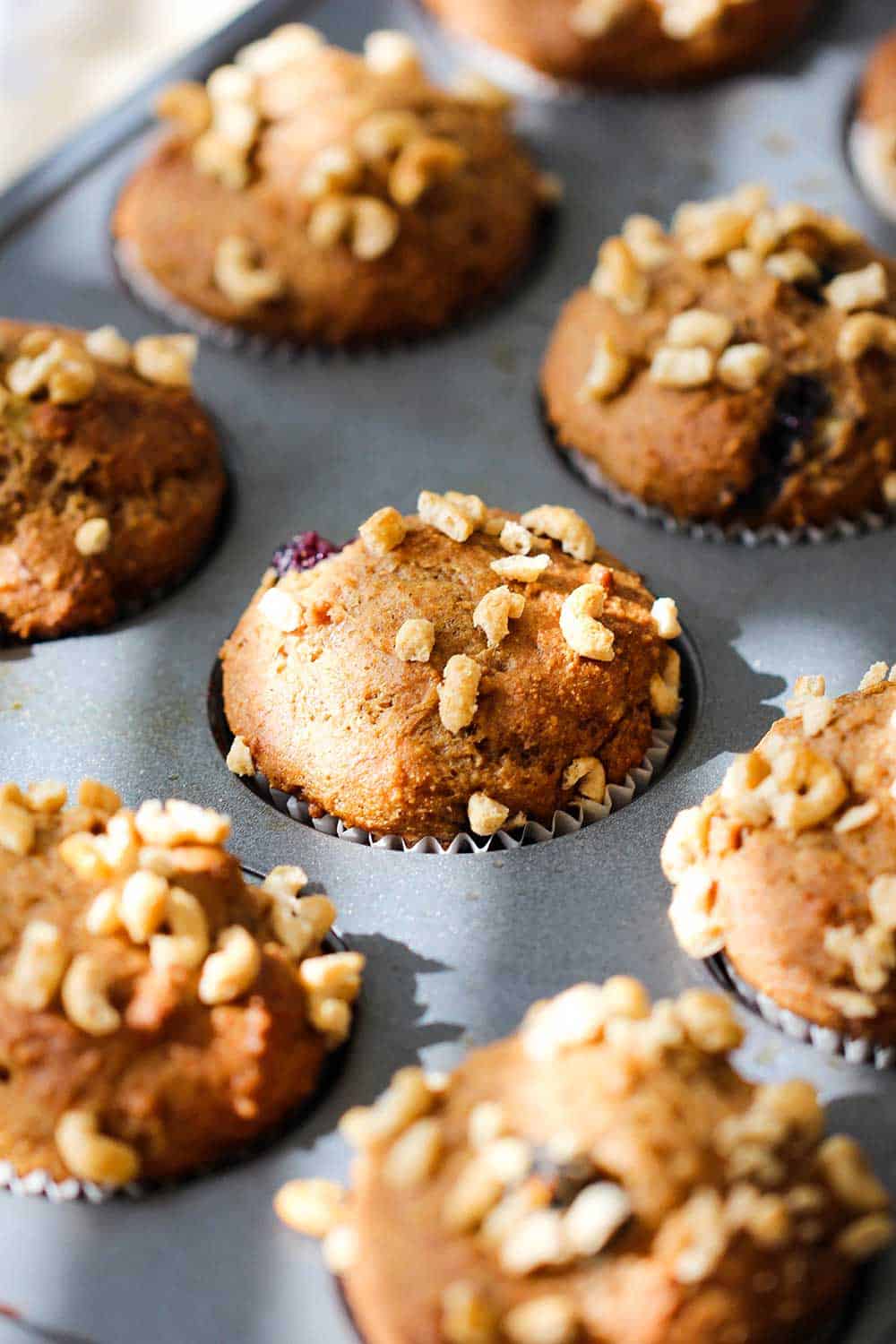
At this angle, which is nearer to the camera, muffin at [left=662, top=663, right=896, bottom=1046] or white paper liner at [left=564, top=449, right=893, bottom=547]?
muffin at [left=662, top=663, right=896, bottom=1046]

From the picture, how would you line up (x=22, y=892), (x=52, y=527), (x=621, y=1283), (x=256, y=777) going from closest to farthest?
1. (x=621, y=1283)
2. (x=22, y=892)
3. (x=256, y=777)
4. (x=52, y=527)

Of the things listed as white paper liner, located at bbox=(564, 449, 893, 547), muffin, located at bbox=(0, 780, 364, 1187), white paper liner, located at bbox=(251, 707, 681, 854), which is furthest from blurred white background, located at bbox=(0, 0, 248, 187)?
muffin, located at bbox=(0, 780, 364, 1187)

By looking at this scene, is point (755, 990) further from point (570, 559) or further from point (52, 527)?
point (52, 527)

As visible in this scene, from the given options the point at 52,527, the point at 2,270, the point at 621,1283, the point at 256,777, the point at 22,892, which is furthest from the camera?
the point at 2,270

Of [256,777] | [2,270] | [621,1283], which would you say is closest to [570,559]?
[256,777]

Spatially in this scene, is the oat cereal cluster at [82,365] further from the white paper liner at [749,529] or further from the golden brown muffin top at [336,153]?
the white paper liner at [749,529]

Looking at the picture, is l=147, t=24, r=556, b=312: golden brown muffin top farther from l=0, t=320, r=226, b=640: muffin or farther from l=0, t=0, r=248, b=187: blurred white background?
l=0, t=0, r=248, b=187: blurred white background

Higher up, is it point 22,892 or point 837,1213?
point 22,892
